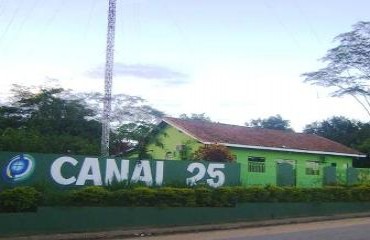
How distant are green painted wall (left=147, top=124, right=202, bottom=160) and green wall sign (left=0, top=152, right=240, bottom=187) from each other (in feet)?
31.9

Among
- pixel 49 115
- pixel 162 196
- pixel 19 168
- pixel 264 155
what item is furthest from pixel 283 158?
pixel 19 168

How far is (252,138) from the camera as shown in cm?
3544

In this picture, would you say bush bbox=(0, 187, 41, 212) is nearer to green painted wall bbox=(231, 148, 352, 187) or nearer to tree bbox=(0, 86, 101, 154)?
green painted wall bbox=(231, 148, 352, 187)

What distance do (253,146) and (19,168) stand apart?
60.4ft

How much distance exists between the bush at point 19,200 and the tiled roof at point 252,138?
16.5 meters

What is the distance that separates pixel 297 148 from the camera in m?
36.4

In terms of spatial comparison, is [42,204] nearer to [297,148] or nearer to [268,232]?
[268,232]

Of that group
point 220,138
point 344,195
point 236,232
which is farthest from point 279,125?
point 236,232

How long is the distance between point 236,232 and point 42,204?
622 cm

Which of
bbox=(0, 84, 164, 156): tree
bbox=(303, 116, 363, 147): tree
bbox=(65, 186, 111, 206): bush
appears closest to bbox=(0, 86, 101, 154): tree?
bbox=(0, 84, 164, 156): tree

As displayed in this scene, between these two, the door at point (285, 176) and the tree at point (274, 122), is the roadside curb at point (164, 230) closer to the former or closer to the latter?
the door at point (285, 176)

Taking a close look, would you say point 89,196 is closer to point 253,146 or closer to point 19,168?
point 19,168

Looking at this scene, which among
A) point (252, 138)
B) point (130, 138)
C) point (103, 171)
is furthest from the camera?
point (252, 138)

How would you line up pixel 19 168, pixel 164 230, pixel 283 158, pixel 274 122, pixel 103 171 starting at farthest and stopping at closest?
pixel 274 122 < pixel 283 158 < pixel 103 171 < pixel 164 230 < pixel 19 168
